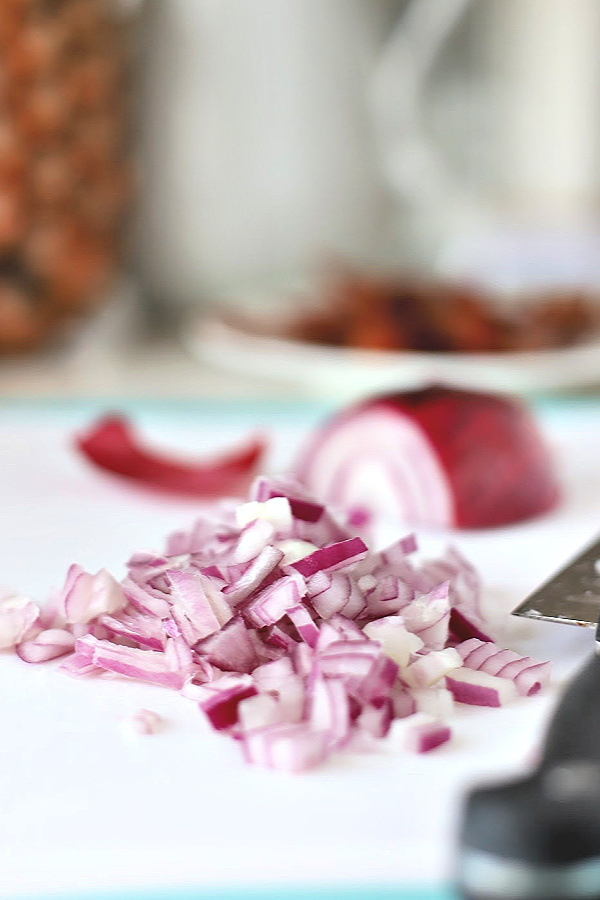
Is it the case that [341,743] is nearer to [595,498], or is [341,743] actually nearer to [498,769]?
[498,769]

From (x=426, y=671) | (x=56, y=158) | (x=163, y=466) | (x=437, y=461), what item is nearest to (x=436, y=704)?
(x=426, y=671)

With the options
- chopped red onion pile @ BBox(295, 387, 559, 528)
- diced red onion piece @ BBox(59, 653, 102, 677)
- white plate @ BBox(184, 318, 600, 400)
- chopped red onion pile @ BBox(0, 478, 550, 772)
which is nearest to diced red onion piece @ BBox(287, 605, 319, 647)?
chopped red onion pile @ BBox(0, 478, 550, 772)

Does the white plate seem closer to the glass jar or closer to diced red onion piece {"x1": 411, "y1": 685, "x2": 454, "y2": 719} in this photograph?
the glass jar

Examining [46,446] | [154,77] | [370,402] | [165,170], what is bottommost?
[46,446]

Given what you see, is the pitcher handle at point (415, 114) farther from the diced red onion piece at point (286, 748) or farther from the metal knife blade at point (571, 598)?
the diced red onion piece at point (286, 748)

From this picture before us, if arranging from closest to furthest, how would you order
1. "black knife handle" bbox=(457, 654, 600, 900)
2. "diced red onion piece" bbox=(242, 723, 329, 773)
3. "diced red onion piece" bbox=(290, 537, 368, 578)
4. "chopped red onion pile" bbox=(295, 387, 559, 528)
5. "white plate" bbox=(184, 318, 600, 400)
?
"black knife handle" bbox=(457, 654, 600, 900) → "diced red onion piece" bbox=(242, 723, 329, 773) → "diced red onion piece" bbox=(290, 537, 368, 578) → "chopped red onion pile" bbox=(295, 387, 559, 528) → "white plate" bbox=(184, 318, 600, 400)

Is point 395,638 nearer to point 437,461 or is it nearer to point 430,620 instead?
point 430,620

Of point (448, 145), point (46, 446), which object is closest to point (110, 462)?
point (46, 446)
